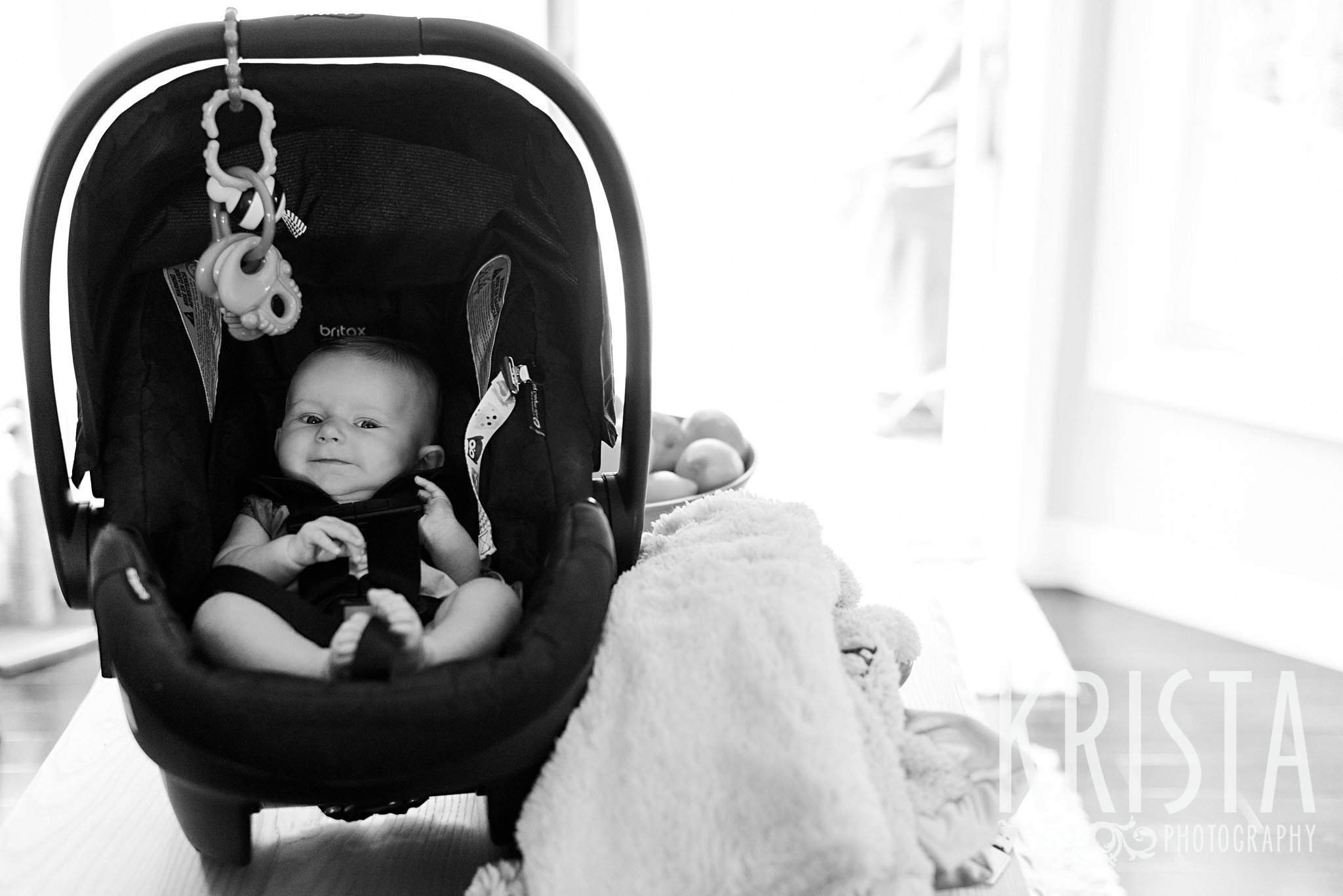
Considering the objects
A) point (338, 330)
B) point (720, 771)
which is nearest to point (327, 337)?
point (338, 330)

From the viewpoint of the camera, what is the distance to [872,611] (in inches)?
41.2

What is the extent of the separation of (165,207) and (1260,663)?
1924 millimetres

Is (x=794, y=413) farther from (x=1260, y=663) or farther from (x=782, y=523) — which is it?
(x=782, y=523)

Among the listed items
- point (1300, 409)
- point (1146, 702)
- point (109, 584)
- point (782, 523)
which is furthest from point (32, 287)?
point (1300, 409)

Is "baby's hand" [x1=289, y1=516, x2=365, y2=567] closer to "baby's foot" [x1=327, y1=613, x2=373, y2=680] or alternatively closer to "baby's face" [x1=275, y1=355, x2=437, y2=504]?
"baby's face" [x1=275, y1=355, x2=437, y2=504]

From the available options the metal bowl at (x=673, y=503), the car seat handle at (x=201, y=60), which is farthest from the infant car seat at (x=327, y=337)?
the metal bowl at (x=673, y=503)

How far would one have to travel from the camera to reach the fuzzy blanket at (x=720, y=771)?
0.79m

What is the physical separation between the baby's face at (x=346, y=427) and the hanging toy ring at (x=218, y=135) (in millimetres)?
208

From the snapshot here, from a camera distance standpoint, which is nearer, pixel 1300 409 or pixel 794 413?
pixel 1300 409

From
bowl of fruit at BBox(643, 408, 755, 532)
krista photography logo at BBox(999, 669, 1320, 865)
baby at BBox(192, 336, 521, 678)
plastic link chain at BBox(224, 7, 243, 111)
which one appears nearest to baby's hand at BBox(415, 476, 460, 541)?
baby at BBox(192, 336, 521, 678)

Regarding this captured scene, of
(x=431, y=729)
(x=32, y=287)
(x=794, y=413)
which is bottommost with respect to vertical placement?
(x=794, y=413)

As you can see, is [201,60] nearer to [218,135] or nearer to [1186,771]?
[218,135]

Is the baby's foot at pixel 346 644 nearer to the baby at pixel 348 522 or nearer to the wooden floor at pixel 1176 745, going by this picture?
the baby at pixel 348 522

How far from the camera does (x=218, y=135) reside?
3.37 ft
